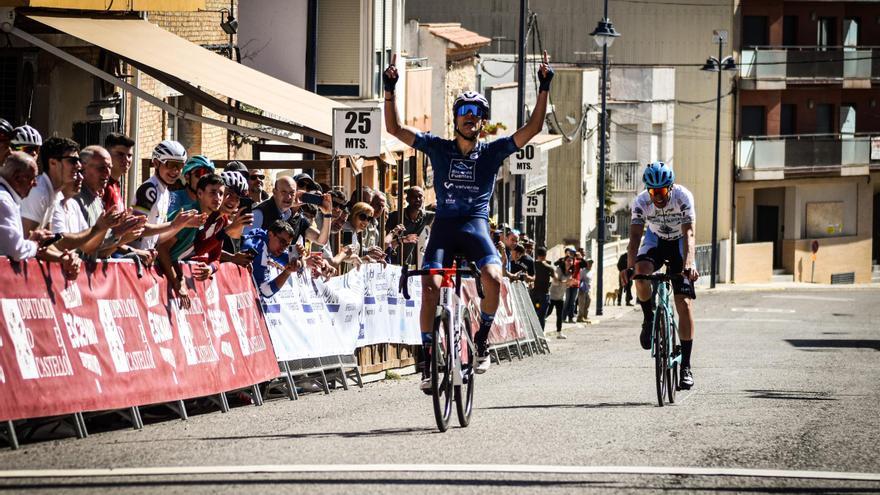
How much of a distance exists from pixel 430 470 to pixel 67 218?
11.7ft

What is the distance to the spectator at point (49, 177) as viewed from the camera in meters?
10.3

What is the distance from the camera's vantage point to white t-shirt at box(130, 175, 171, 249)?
11867 mm

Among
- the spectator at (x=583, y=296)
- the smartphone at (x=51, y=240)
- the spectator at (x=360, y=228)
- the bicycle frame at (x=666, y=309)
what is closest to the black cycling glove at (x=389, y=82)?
the smartphone at (x=51, y=240)

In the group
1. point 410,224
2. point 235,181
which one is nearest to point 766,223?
point 410,224

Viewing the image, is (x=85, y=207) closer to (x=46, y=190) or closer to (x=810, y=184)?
(x=46, y=190)

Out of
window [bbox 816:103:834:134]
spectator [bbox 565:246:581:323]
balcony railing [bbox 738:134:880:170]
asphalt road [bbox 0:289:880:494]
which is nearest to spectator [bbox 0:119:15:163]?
asphalt road [bbox 0:289:880:494]

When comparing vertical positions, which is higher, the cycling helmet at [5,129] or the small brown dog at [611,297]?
the cycling helmet at [5,129]

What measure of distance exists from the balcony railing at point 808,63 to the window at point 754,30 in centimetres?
62

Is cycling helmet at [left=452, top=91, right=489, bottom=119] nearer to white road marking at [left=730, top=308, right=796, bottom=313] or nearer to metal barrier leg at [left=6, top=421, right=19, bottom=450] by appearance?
metal barrier leg at [left=6, top=421, right=19, bottom=450]

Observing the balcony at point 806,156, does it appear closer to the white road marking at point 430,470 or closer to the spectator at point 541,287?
the spectator at point 541,287

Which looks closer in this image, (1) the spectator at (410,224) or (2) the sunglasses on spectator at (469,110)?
(2) the sunglasses on spectator at (469,110)

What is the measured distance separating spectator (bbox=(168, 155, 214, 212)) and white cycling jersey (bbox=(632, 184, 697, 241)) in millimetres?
3632

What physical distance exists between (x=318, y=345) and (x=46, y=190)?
4801 millimetres

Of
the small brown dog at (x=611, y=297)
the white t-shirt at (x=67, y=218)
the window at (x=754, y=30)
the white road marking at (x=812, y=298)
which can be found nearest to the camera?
the white t-shirt at (x=67, y=218)
